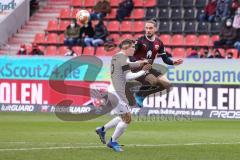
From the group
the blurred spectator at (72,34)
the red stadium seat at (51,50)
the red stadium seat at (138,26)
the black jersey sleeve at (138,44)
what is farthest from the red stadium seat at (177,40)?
the black jersey sleeve at (138,44)

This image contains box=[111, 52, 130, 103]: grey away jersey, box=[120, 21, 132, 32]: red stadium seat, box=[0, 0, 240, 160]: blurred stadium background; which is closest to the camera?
box=[111, 52, 130, 103]: grey away jersey

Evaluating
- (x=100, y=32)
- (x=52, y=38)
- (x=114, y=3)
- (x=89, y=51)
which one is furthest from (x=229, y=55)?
(x=52, y=38)

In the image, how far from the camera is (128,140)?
1575cm

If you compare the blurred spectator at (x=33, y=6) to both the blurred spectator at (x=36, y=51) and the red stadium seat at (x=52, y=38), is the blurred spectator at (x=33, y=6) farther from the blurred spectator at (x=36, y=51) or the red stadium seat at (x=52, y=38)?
the blurred spectator at (x=36, y=51)

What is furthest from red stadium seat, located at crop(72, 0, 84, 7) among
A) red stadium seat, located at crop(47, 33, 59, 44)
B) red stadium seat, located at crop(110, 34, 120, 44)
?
red stadium seat, located at crop(110, 34, 120, 44)

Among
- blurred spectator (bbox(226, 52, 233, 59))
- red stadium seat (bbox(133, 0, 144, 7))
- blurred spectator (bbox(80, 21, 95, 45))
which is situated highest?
red stadium seat (bbox(133, 0, 144, 7))

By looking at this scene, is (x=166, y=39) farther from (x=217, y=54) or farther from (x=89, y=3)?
(x=89, y=3)

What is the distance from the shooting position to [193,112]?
23438mm

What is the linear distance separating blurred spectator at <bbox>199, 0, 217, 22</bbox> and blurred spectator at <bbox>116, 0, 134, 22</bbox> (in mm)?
3286

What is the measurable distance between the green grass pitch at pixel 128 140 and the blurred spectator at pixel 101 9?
30.5 feet

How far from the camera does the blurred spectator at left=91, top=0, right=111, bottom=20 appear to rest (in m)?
31.3

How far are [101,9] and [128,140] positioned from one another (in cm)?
1632

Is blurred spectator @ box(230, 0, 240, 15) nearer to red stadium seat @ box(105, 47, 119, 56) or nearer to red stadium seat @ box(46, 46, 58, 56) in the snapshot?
red stadium seat @ box(105, 47, 119, 56)

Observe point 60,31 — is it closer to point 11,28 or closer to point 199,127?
point 11,28
